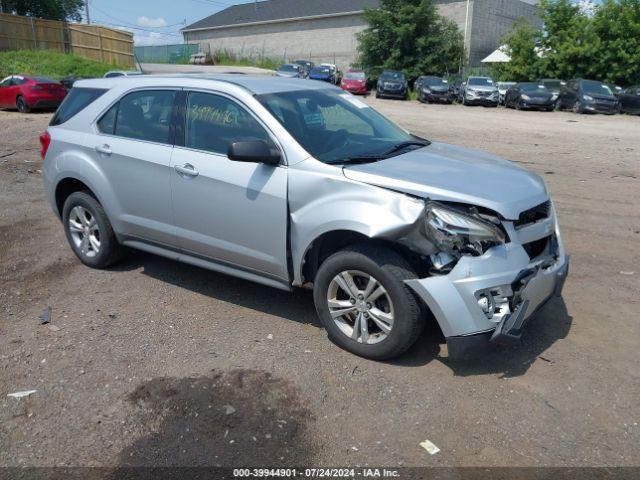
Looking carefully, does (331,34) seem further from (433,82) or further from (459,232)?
(459,232)

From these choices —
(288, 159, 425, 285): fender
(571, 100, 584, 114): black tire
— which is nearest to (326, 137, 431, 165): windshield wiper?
(288, 159, 425, 285): fender

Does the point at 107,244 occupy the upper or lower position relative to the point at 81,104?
lower

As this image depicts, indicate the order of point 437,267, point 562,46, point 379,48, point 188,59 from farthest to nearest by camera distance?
point 188,59, point 379,48, point 562,46, point 437,267

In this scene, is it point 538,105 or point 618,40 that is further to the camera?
point 618,40

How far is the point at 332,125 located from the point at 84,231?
2.68 m

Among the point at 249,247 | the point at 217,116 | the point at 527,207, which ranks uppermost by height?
the point at 217,116

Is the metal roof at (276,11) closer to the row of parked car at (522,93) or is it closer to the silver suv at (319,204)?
the row of parked car at (522,93)

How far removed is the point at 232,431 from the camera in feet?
11.1

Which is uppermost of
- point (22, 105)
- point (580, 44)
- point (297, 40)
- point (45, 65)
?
point (297, 40)

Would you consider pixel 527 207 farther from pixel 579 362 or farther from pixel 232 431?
pixel 232 431

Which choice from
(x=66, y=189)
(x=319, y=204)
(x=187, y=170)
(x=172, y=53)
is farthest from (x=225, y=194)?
(x=172, y=53)

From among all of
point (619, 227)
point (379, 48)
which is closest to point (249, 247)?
point (619, 227)

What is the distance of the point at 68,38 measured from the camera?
40.4 meters

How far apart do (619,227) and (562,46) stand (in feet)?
104
